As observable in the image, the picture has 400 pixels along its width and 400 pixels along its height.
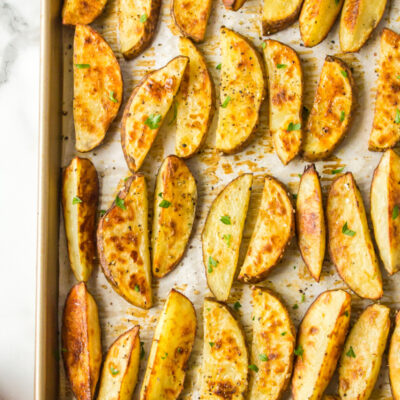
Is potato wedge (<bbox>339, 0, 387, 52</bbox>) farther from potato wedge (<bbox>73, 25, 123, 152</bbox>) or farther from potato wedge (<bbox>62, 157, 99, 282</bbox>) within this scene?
potato wedge (<bbox>62, 157, 99, 282</bbox>)

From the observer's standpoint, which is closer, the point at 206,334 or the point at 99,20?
the point at 206,334

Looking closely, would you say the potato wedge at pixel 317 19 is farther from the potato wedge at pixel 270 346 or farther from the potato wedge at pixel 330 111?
the potato wedge at pixel 270 346

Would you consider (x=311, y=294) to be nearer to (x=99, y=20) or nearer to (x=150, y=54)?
(x=150, y=54)

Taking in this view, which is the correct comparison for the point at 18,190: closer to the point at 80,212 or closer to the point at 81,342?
the point at 80,212

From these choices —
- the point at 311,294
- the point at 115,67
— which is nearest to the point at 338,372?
the point at 311,294

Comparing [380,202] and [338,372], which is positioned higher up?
[380,202]

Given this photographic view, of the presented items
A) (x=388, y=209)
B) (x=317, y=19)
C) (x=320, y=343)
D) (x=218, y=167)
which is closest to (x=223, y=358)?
(x=320, y=343)

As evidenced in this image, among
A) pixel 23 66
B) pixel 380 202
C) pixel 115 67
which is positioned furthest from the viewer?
pixel 23 66
